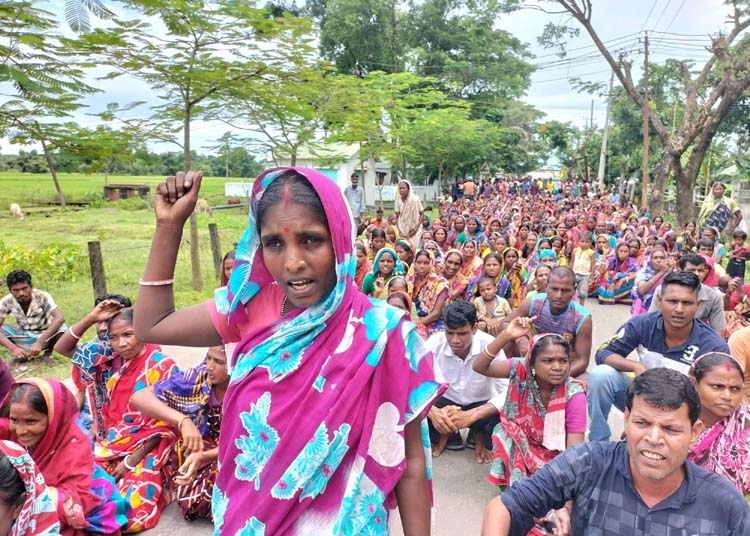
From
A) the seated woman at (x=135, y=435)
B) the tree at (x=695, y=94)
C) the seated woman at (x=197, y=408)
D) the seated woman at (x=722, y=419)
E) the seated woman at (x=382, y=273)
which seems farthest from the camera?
the tree at (x=695, y=94)

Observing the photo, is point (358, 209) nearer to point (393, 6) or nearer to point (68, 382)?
point (68, 382)

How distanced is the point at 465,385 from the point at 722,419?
1.67 meters

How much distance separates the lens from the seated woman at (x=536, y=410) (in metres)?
3.15

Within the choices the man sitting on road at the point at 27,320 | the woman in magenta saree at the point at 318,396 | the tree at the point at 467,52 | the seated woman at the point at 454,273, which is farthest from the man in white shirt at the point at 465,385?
the tree at the point at 467,52

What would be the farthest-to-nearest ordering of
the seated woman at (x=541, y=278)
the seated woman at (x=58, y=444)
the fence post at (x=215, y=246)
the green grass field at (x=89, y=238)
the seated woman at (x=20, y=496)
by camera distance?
the fence post at (x=215, y=246)
the green grass field at (x=89, y=238)
the seated woman at (x=541, y=278)
the seated woman at (x=58, y=444)
the seated woman at (x=20, y=496)

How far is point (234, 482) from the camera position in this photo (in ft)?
4.42

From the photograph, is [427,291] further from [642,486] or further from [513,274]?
[642,486]

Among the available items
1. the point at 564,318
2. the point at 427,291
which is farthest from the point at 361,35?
the point at 564,318

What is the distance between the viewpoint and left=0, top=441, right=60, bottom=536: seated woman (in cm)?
200

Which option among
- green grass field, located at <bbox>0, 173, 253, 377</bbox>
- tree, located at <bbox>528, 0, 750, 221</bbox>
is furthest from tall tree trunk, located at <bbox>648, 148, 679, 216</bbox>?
green grass field, located at <bbox>0, 173, 253, 377</bbox>

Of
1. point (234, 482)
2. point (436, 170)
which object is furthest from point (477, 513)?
point (436, 170)

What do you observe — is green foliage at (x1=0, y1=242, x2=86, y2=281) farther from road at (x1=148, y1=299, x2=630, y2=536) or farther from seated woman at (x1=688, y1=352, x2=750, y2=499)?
seated woman at (x1=688, y1=352, x2=750, y2=499)

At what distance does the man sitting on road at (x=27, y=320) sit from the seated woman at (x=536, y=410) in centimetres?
497

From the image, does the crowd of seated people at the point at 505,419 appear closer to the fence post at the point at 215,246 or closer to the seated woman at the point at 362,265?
the seated woman at the point at 362,265
